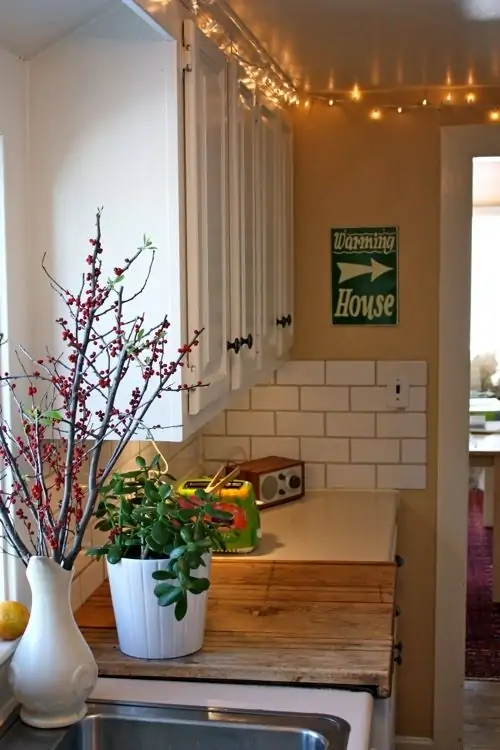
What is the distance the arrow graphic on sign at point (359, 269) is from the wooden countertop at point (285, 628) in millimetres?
1106

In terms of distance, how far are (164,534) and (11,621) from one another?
0.29 metres

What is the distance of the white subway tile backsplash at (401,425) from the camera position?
3.04 m

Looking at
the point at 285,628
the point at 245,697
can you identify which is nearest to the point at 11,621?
the point at 245,697

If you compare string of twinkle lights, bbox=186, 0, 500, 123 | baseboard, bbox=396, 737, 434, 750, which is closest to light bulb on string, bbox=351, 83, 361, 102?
string of twinkle lights, bbox=186, 0, 500, 123

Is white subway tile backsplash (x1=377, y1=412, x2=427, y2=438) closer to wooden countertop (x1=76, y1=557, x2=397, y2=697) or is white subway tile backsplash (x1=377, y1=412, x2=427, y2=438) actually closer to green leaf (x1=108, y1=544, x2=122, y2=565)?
wooden countertop (x1=76, y1=557, x2=397, y2=697)

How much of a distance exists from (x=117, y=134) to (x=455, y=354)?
167 centimetres

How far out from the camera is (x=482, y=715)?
352 cm

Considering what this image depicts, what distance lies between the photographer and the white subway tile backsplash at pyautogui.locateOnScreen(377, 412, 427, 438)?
3.04 meters

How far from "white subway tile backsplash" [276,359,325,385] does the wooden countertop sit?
0.91 meters

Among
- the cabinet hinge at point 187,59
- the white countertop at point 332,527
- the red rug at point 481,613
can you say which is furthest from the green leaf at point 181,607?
the red rug at point 481,613

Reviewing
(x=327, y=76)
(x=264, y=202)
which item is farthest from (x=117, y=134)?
(x=327, y=76)

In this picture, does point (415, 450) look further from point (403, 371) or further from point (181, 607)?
point (181, 607)

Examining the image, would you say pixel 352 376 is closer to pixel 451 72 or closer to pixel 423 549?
pixel 423 549

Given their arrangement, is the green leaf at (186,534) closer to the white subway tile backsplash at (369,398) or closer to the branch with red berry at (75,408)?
the branch with red berry at (75,408)
